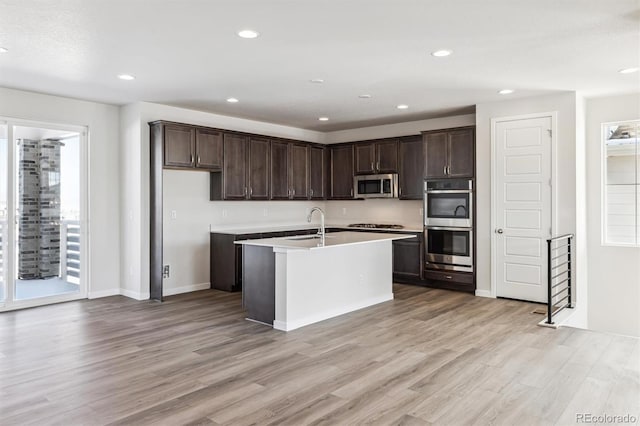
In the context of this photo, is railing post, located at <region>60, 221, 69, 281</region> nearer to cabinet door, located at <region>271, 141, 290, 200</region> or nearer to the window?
cabinet door, located at <region>271, 141, 290, 200</region>

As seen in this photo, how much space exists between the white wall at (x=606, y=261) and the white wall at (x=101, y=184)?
643 cm

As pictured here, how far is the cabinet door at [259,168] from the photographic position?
23.0 ft

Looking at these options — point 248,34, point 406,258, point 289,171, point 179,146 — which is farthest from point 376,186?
point 248,34

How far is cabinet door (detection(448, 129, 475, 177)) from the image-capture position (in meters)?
6.32

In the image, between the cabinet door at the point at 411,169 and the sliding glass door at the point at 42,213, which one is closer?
the sliding glass door at the point at 42,213

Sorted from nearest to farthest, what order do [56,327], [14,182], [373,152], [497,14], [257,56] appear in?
1. [497,14]
2. [257,56]
3. [56,327]
4. [14,182]
5. [373,152]

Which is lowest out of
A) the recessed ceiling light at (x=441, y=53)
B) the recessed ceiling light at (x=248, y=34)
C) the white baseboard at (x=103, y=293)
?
the white baseboard at (x=103, y=293)

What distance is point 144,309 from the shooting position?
544 cm

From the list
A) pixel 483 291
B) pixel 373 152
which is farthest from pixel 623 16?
pixel 373 152

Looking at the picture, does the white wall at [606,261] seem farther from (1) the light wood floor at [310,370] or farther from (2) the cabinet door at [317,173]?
(2) the cabinet door at [317,173]

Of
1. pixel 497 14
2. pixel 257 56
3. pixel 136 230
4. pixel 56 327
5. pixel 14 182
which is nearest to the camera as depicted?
pixel 497 14

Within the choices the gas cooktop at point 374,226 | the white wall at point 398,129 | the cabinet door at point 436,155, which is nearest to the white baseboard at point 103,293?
the gas cooktop at point 374,226

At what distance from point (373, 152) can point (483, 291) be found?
288 cm

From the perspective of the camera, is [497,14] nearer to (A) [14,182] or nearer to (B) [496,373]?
(B) [496,373]
